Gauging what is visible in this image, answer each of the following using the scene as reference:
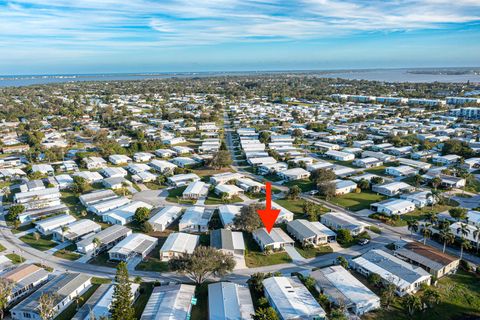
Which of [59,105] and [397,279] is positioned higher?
[59,105]

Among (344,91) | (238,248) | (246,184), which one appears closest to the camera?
(238,248)

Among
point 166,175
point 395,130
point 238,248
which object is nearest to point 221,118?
point 395,130

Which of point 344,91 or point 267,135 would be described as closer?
point 267,135

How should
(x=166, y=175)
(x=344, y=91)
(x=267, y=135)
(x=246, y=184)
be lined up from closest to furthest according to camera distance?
1. (x=246, y=184)
2. (x=166, y=175)
3. (x=267, y=135)
4. (x=344, y=91)

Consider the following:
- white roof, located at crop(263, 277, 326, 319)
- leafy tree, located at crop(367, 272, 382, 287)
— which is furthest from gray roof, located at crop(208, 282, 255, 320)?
leafy tree, located at crop(367, 272, 382, 287)

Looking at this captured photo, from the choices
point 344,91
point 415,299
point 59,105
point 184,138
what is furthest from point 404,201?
point 344,91

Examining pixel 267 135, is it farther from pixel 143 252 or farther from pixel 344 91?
pixel 344 91
